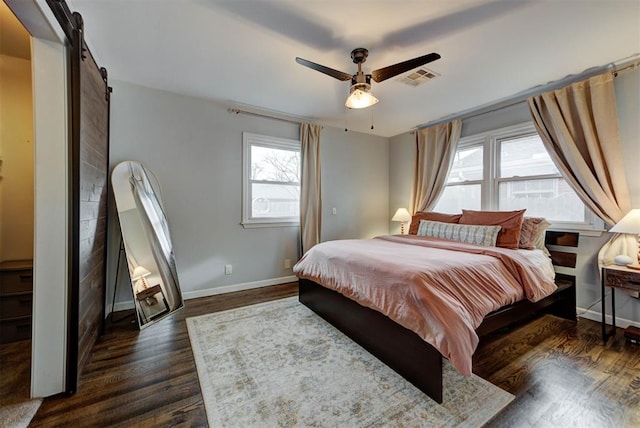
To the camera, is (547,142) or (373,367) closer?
(373,367)

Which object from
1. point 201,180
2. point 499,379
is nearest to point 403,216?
point 499,379

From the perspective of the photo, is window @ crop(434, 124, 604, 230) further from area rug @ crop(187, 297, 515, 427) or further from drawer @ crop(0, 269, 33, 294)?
drawer @ crop(0, 269, 33, 294)

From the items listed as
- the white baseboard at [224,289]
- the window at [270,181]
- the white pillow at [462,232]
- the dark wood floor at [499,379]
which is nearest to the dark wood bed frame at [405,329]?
the dark wood floor at [499,379]

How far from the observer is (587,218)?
8.91ft

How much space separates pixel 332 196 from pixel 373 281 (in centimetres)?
255

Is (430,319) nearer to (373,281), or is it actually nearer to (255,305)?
(373,281)

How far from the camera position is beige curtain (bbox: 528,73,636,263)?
244cm

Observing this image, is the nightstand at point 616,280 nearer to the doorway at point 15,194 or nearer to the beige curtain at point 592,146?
the beige curtain at point 592,146

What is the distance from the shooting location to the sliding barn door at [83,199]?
1.59 m

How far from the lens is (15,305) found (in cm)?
209

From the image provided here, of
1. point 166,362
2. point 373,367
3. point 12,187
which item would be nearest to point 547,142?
point 373,367

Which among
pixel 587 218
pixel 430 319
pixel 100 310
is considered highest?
pixel 587 218

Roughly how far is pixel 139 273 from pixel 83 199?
1039 mm

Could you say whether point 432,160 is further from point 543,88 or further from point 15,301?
point 15,301
